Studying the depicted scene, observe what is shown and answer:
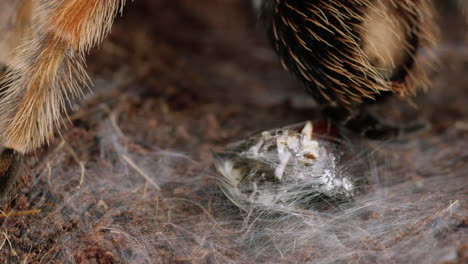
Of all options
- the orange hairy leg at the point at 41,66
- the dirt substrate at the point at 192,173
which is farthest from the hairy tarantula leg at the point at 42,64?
the dirt substrate at the point at 192,173

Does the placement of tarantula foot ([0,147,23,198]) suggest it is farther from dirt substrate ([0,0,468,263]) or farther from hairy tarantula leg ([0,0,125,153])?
dirt substrate ([0,0,468,263])

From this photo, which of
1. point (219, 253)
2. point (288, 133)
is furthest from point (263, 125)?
point (219, 253)

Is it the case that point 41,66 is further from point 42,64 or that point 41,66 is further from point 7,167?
point 7,167

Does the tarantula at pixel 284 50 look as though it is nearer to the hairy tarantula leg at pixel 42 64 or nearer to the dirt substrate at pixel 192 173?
the hairy tarantula leg at pixel 42 64

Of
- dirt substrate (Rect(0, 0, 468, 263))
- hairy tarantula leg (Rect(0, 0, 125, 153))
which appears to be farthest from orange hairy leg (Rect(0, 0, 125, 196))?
dirt substrate (Rect(0, 0, 468, 263))

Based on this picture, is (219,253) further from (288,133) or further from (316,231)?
(288,133)

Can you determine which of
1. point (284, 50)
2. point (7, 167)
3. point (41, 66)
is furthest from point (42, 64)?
point (284, 50)
